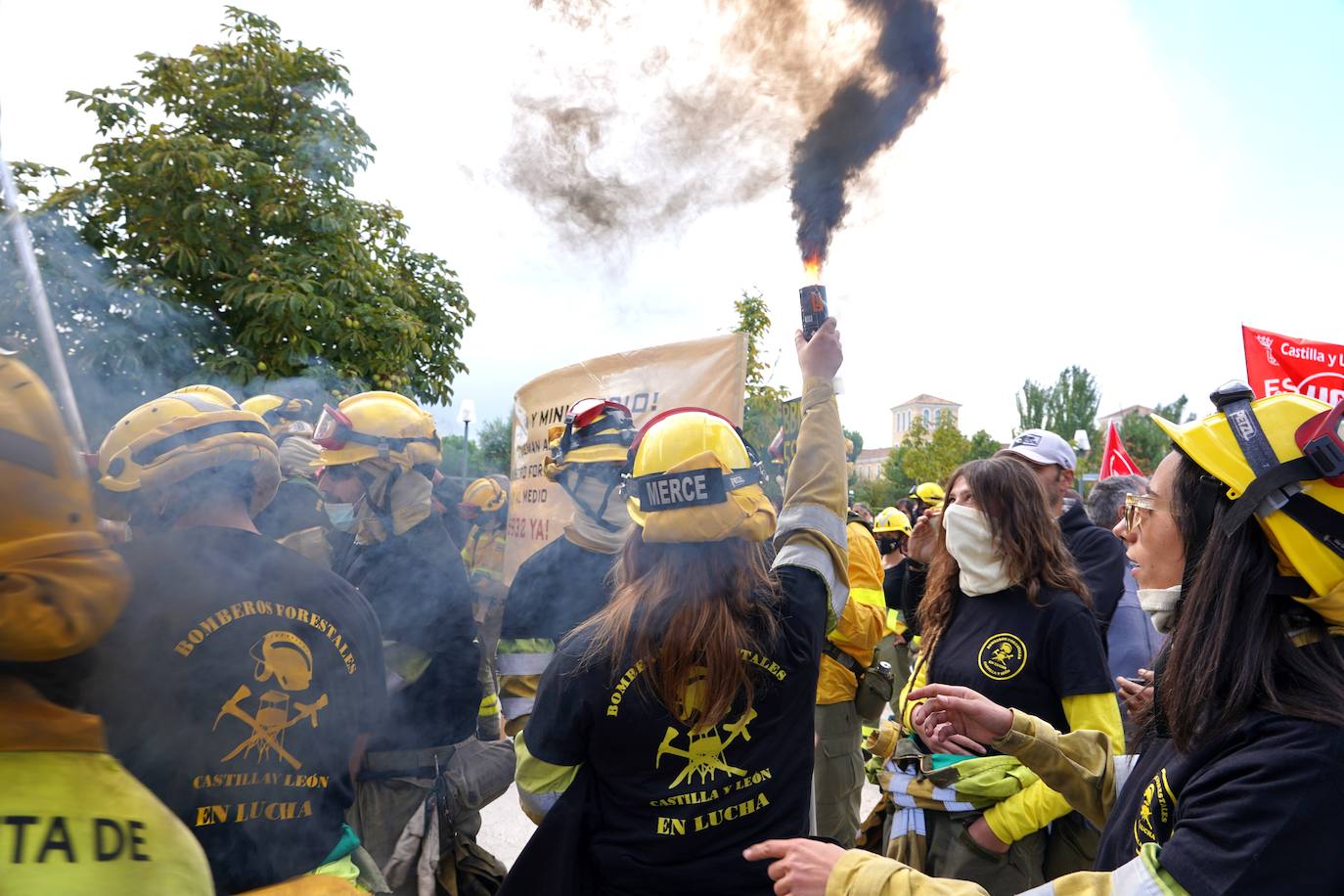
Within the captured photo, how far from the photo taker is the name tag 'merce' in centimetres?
215

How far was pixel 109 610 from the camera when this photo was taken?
1.22 metres

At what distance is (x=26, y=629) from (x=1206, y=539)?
2.09 meters

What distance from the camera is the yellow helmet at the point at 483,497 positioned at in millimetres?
6871

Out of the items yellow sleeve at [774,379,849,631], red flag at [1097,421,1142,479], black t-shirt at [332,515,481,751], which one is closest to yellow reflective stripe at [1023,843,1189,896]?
yellow sleeve at [774,379,849,631]

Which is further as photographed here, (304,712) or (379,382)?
(379,382)

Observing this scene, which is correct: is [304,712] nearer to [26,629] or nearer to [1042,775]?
[26,629]

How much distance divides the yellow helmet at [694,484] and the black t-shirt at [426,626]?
1426 millimetres

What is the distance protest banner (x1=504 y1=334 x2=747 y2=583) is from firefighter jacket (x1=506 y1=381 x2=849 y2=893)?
1.87 meters

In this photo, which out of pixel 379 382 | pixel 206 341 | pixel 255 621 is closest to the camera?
pixel 255 621

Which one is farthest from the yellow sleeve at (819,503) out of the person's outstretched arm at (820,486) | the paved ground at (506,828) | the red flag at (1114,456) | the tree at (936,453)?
the tree at (936,453)

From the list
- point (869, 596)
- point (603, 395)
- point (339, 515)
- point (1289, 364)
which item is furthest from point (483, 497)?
point (1289, 364)

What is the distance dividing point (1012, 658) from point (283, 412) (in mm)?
4064

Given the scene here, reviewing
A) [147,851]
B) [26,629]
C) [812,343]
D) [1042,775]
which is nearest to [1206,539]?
[1042,775]

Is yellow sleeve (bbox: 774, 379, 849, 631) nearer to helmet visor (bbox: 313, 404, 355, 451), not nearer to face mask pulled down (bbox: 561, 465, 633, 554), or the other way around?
face mask pulled down (bbox: 561, 465, 633, 554)
